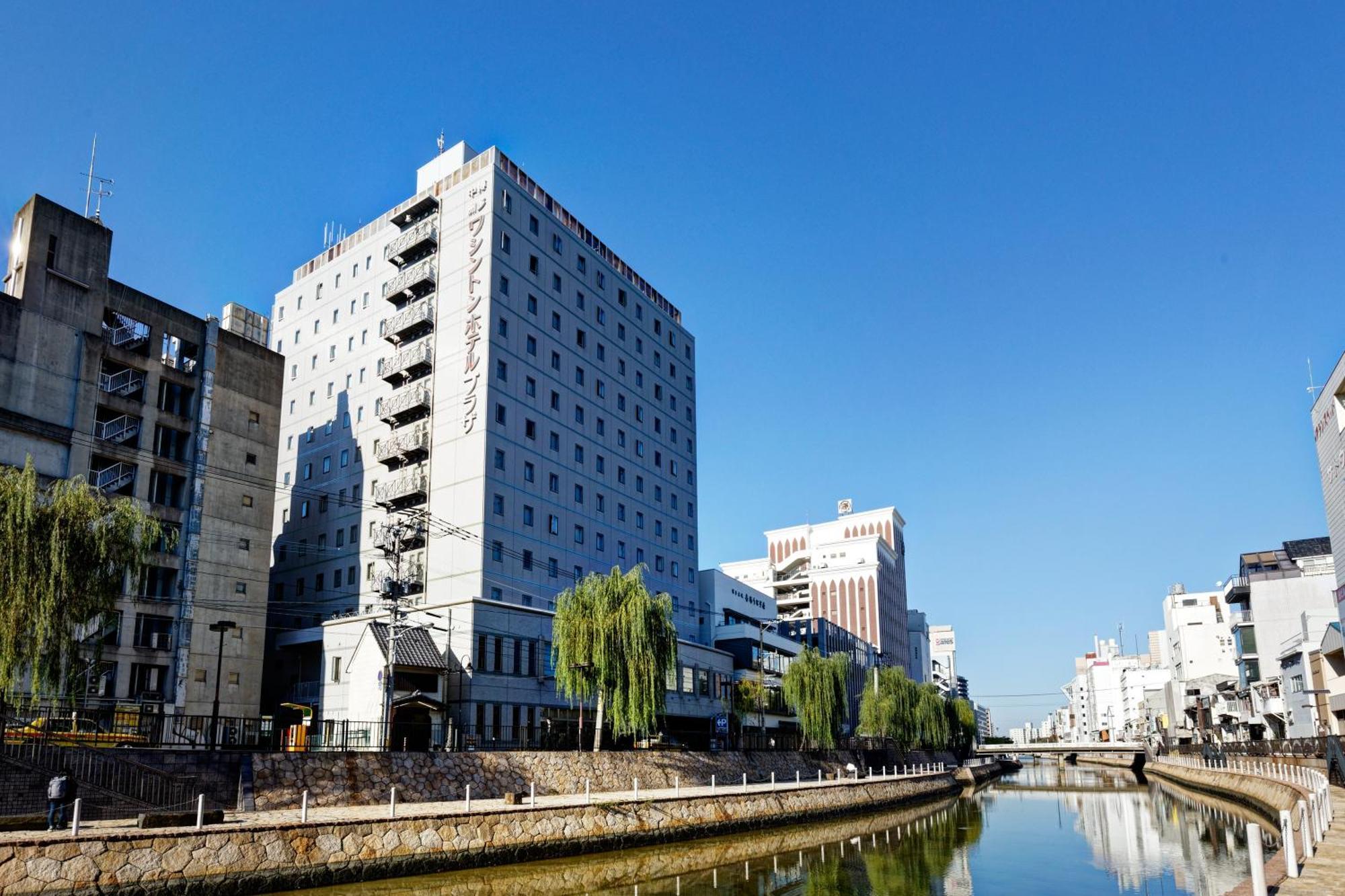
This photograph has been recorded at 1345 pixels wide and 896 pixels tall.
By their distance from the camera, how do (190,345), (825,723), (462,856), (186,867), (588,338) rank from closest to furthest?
(186,867), (462,856), (190,345), (825,723), (588,338)

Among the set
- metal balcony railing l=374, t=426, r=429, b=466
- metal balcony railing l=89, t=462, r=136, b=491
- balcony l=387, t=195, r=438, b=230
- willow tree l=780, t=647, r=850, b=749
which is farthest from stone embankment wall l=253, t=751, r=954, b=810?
balcony l=387, t=195, r=438, b=230

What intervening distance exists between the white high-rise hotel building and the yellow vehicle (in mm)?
15781

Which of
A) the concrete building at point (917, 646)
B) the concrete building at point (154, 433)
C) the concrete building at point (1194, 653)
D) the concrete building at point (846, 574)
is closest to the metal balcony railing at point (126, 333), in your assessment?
the concrete building at point (154, 433)

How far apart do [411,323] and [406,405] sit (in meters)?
6.46

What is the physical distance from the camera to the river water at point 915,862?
29.3m

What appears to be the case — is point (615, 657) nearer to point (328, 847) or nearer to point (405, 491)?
point (328, 847)

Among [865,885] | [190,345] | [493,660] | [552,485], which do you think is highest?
[190,345]

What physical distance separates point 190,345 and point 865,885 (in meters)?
51.4

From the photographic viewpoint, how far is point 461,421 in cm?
6481

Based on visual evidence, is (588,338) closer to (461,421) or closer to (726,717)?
(461,421)

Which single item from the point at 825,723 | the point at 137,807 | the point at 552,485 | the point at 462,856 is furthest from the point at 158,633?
the point at 825,723

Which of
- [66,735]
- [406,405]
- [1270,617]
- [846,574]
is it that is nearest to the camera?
[66,735]

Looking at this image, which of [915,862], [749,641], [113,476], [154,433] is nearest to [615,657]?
[915,862]

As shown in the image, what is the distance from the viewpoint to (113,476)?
55.0 m
